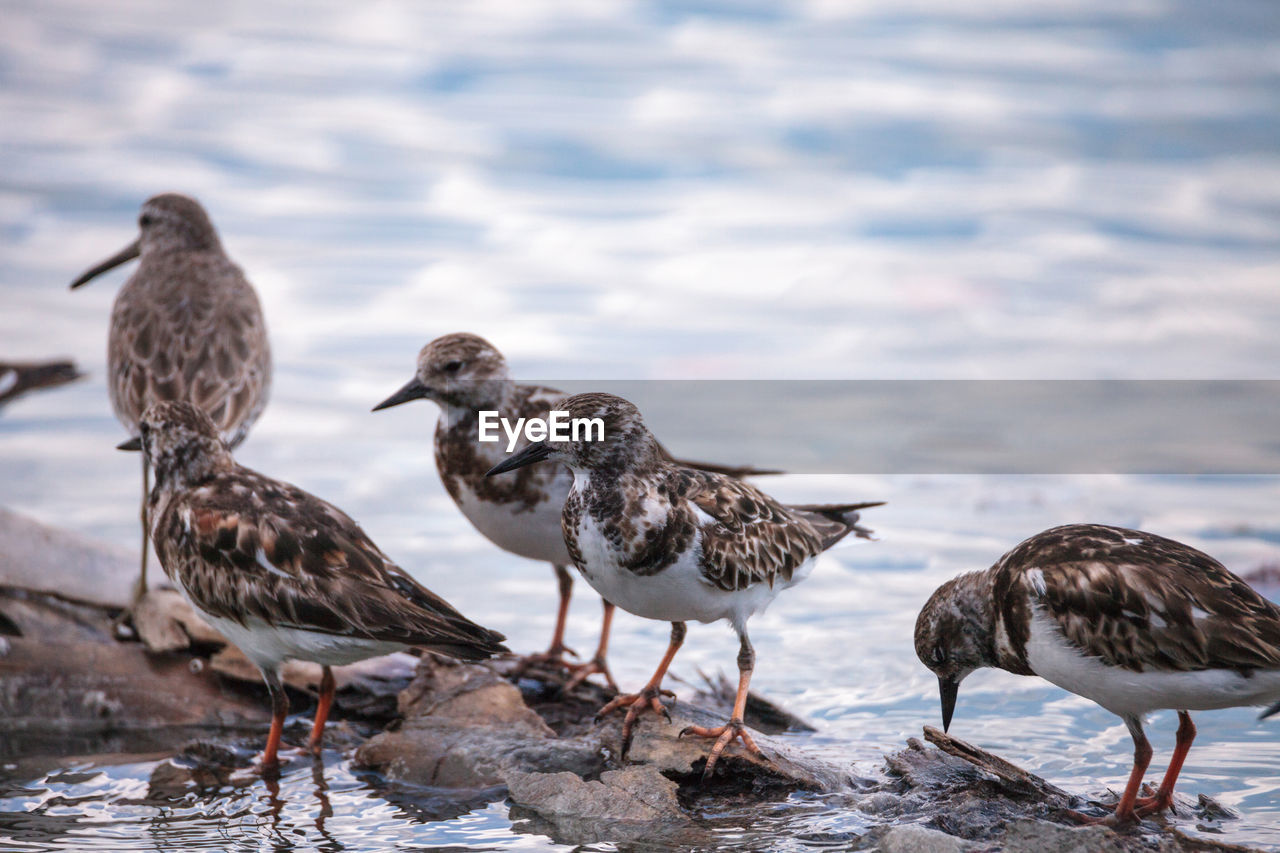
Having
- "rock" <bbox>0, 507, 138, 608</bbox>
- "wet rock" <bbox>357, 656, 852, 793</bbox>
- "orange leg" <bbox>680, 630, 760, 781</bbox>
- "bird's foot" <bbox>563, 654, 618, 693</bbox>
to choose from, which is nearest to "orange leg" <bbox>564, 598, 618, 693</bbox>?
"bird's foot" <bbox>563, 654, 618, 693</bbox>

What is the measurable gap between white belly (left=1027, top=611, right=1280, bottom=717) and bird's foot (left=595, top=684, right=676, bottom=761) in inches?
69.4

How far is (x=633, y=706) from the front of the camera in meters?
6.48

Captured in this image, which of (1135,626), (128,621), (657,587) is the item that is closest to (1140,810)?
(1135,626)

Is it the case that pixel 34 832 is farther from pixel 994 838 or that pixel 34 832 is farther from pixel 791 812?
pixel 994 838

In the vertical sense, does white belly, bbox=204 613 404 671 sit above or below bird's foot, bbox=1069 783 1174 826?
above

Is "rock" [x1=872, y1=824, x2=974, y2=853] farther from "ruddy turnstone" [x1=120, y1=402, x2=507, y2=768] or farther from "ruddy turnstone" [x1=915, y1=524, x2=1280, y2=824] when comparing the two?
"ruddy turnstone" [x1=120, y1=402, x2=507, y2=768]

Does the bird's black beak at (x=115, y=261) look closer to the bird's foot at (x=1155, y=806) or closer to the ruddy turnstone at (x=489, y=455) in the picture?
the ruddy turnstone at (x=489, y=455)

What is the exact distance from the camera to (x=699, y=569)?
590 centimetres

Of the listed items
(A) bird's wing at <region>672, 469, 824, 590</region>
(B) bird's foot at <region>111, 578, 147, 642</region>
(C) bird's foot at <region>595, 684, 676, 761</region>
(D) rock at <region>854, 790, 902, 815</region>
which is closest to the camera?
(D) rock at <region>854, 790, 902, 815</region>

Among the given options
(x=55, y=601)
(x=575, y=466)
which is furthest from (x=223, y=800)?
(x=55, y=601)

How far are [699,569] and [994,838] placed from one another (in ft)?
5.23

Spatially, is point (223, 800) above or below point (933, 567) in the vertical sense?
below

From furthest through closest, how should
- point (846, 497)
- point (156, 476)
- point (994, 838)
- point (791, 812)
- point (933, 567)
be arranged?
point (846, 497), point (933, 567), point (156, 476), point (791, 812), point (994, 838)

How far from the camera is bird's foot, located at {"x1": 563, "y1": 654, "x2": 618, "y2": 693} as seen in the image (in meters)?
7.51
